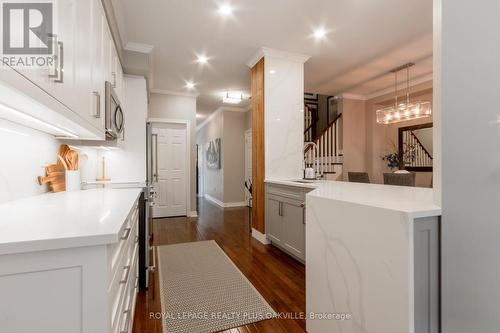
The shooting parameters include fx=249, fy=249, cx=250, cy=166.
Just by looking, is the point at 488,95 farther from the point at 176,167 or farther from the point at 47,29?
the point at 176,167

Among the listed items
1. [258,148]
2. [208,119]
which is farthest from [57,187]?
[208,119]

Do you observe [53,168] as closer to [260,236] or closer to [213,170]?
[260,236]

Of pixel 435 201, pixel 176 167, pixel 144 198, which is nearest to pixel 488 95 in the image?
pixel 435 201

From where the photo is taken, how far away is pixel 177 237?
388 centimetres

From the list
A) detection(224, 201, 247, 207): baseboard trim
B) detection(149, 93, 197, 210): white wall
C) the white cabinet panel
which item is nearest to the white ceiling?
detection(149, 93, 197, 210): white wall

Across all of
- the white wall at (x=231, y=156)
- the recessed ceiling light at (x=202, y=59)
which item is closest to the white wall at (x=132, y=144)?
the recessed ceiling light at (x=202, y=59)

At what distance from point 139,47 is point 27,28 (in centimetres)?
280

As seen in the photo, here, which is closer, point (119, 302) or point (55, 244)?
point (55, 244)

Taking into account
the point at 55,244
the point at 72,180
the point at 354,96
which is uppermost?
the point at 354,96

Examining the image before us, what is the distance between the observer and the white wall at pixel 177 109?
5.29m

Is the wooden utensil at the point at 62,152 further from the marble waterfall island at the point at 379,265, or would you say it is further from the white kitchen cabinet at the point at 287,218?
the white kitchen cabinet at the point at 287,218

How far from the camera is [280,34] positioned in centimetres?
315

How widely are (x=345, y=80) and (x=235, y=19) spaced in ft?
9.61

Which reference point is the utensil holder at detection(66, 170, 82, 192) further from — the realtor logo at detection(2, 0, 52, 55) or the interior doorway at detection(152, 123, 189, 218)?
the interior doorway at detection(152, 123, 189, 218)
